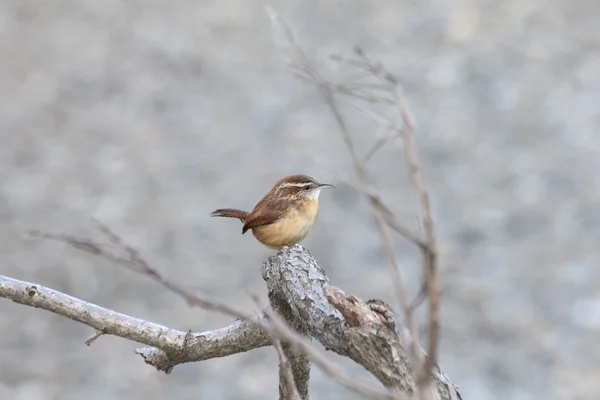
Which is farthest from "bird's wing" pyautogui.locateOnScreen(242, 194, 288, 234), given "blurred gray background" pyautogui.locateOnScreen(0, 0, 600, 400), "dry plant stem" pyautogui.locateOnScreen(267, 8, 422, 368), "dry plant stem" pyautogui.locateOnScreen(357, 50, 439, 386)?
"blurred gray background" pyautogui.locateOnScreen(0, 0, 600, 400)

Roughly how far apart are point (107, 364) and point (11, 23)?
568cm

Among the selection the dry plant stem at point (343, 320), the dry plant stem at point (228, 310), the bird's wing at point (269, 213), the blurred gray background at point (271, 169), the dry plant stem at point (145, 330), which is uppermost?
the blurred gray background at point (271, 169)

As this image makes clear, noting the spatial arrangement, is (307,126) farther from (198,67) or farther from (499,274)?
(499,274)

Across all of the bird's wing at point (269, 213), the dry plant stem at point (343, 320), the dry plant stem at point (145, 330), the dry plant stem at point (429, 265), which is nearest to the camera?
the dry plant stem at point (429, 265)

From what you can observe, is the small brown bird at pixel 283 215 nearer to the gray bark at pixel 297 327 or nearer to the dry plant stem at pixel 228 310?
the gray bark at pixel 297 327

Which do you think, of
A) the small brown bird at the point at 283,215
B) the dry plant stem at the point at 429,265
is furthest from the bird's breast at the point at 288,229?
the dry plant stem at the point at 429,265

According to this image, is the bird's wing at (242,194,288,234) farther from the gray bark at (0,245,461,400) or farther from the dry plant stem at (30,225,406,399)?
the dry plant stem at (30,225,406,399)

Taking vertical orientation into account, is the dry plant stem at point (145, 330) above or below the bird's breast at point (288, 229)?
below

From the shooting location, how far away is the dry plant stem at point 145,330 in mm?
3139

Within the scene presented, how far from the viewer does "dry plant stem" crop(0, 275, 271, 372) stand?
3.14 meters

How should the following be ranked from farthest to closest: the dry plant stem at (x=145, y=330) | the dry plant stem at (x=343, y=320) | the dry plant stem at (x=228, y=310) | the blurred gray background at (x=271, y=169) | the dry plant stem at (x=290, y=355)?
the blurred gray background at (x=271, y=169)
the dry plant stem at (x=290, y=355)
the dry plant stem at (x=145, y=330)
the dry plant stem at (x=343, y=320)
the dry plant stem at (x=228, y=310)

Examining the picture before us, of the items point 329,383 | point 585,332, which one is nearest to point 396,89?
point 329,383

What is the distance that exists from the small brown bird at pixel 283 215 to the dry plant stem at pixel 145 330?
Answer: 697mm

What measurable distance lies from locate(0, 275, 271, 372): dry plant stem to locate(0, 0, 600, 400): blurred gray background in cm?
473
